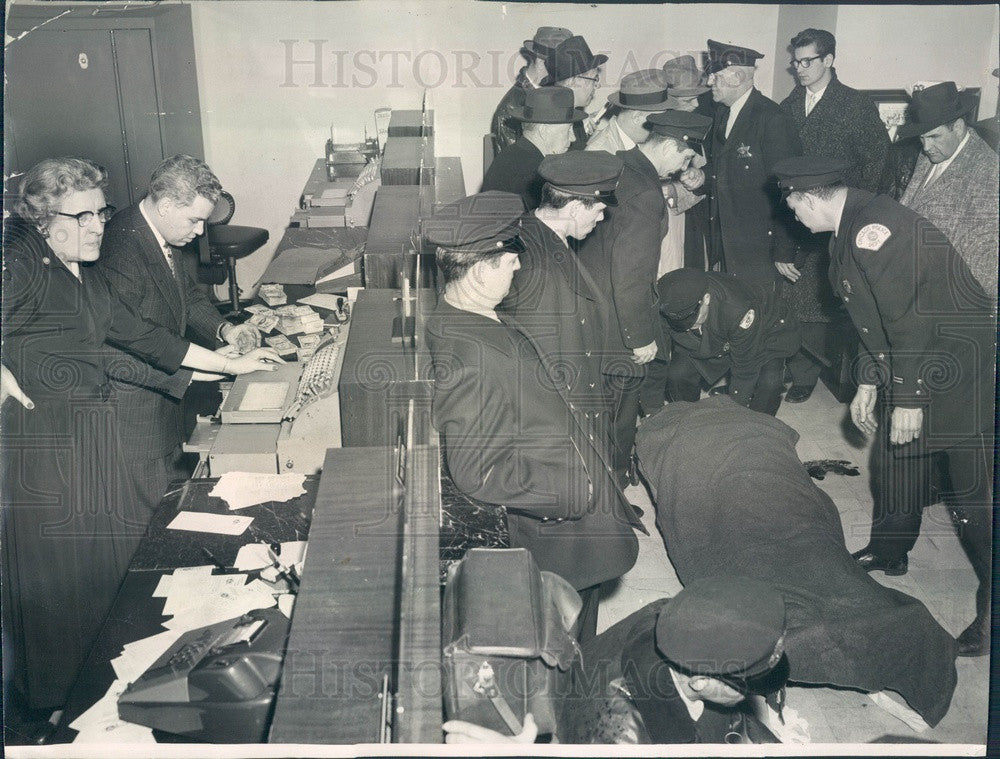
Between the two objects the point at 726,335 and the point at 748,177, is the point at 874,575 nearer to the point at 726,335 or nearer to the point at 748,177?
the point at 726,335

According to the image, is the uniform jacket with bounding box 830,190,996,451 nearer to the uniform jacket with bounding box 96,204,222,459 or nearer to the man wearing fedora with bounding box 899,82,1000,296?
the man wearing fedora with bounding box 899,82,1000,296

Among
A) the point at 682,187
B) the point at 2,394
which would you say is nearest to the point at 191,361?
the point at 2,394

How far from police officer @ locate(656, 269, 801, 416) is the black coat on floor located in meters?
0.81

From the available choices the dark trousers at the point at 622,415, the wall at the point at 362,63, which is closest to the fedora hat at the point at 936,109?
the dark trousers at the point at 622,415

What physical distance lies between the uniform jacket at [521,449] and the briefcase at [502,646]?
0.52 metres

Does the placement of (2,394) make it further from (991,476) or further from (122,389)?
(991,476)

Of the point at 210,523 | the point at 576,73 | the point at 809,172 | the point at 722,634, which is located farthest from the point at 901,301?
the point at 576,73

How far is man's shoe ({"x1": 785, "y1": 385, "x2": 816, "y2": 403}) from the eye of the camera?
4.77 meters

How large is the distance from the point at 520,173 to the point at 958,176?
6.35 ft

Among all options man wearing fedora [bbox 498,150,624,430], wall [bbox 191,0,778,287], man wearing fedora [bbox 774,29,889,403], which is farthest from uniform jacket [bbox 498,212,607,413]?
wall [bbox 191,0,778,287]

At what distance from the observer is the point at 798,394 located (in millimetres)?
4785

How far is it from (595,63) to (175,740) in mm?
4444

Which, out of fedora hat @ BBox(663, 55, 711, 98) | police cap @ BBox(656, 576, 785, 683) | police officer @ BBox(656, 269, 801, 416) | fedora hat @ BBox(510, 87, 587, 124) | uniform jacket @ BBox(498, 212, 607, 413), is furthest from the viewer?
fedora hat @ BBox(663, 55, 711, 98)

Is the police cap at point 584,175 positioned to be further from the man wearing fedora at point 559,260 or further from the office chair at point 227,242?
the office chair at point 227,242
